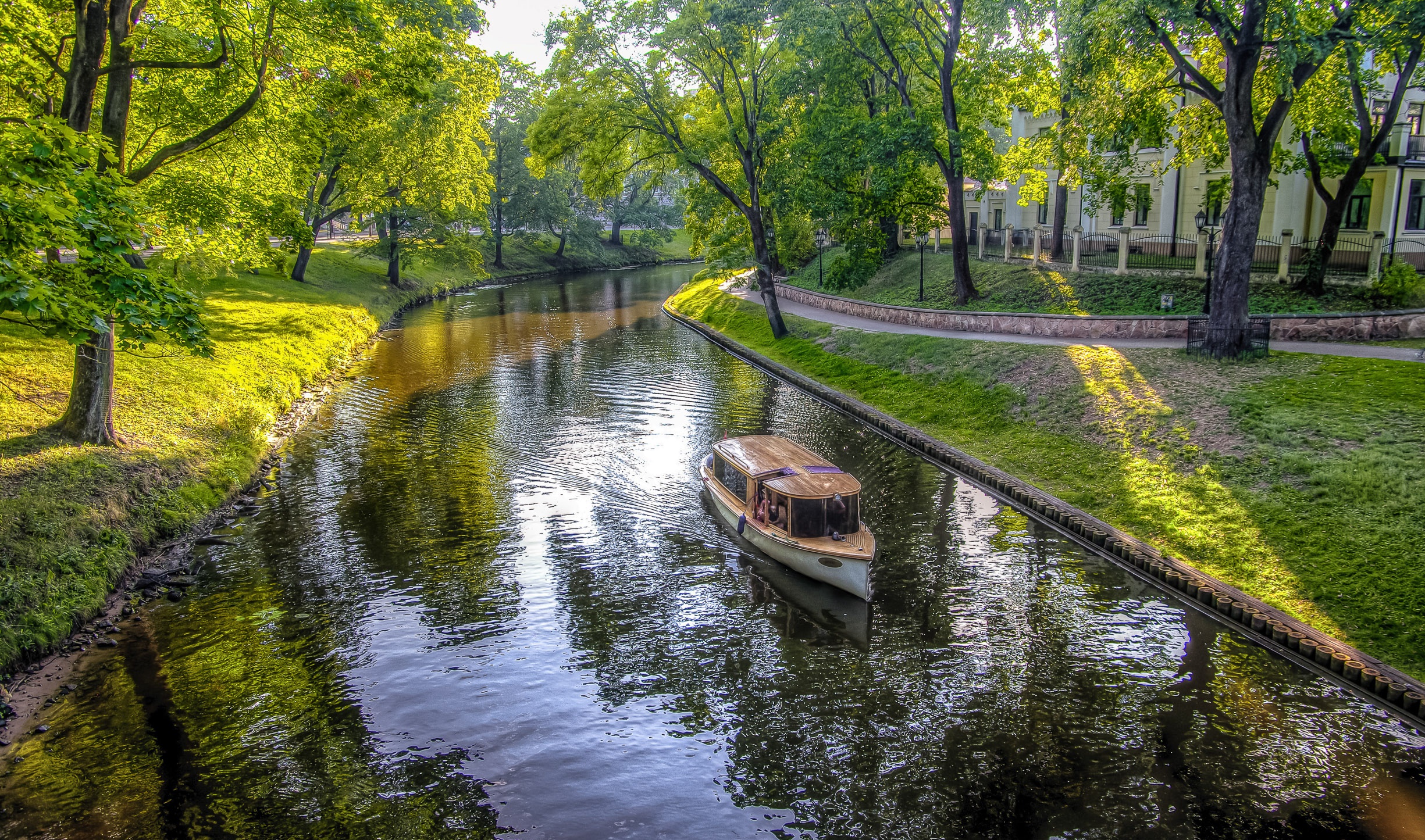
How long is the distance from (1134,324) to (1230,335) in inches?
183

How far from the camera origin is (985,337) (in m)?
31.1

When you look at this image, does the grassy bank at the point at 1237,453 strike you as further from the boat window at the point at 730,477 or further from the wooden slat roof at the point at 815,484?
the boat window at the point at 730,477

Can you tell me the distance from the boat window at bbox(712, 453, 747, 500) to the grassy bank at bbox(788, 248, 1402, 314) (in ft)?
63.9

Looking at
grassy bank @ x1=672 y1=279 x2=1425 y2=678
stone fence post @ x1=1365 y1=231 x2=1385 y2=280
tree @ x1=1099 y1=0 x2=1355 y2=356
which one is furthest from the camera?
stone fence post @ x1=1365 y1=231 x2=1385 y2=280

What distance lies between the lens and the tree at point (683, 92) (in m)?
34.2

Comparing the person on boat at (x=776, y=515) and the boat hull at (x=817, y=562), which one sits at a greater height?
the person on boat at (x=776, y=515)

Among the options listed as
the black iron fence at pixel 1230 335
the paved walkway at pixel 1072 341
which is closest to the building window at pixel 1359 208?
the paved walkway at pixel 1072 341

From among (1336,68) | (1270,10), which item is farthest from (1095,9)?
(1336,68)

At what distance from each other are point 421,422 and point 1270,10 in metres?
26.9

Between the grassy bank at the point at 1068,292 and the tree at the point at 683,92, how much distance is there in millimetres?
8895

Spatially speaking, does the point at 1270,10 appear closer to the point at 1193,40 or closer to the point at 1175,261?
the point at 1193,40

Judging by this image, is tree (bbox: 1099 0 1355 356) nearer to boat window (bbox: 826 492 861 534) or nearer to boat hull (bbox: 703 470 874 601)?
boat window (bbox: 826 492 861 534)

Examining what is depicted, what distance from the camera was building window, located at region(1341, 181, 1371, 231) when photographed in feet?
116

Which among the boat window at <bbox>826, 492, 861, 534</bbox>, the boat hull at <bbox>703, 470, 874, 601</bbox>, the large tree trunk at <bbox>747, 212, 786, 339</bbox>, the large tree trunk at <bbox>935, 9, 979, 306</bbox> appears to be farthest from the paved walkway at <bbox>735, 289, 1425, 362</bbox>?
the boat hull at <bbox>703, 470, 874, 601</bbox>
